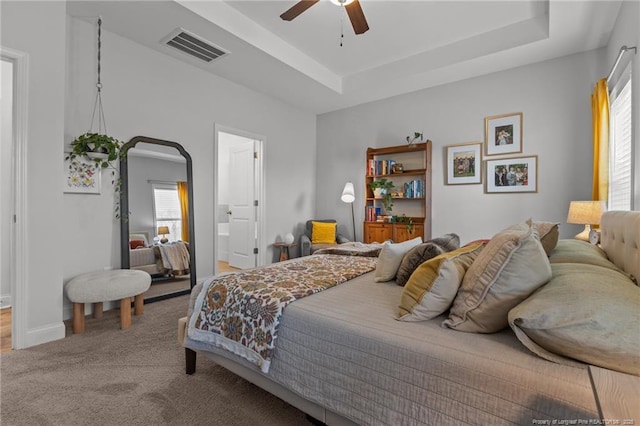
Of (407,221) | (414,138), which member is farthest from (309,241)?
(414,138)

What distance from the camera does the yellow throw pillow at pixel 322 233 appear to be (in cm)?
495

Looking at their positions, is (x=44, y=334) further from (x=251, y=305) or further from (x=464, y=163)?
(x=464, y=163)

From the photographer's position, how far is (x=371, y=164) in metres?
4.75

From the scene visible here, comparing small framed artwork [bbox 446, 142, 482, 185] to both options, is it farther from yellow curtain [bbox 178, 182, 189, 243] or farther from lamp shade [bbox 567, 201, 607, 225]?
yellow curtain [bbox 178, 182, 189, 243]

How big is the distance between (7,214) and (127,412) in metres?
3.18

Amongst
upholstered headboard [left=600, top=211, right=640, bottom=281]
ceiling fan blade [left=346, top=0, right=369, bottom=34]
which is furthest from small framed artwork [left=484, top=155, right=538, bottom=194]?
ceiling fan blade [left=346, top=0, right=369, bottom=34]

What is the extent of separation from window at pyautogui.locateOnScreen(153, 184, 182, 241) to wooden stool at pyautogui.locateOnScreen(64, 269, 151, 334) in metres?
0.90

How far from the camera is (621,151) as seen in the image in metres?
2.76

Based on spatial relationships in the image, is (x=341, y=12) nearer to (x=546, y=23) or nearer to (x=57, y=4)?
(x=546, y=23)

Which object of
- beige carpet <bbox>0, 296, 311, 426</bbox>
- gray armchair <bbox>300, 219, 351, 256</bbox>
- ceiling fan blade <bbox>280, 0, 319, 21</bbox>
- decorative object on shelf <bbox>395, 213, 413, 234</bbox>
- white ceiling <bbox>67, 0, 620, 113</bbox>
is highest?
white ceiling <bbox>67, 0, 620, 113</bbox>

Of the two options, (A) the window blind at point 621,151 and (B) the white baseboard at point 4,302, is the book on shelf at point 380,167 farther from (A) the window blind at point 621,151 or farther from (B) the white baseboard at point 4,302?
(B) the white baseboard at point 4,302

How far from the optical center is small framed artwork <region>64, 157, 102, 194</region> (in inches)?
111

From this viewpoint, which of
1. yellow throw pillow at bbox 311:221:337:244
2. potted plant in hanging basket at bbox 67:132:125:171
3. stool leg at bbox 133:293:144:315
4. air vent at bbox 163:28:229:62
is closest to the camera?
potted plant in hanging basket at bbox 67:132:125:171

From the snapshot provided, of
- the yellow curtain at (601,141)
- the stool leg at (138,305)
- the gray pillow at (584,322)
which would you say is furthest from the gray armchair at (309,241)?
the gray pillow at (584,322)
